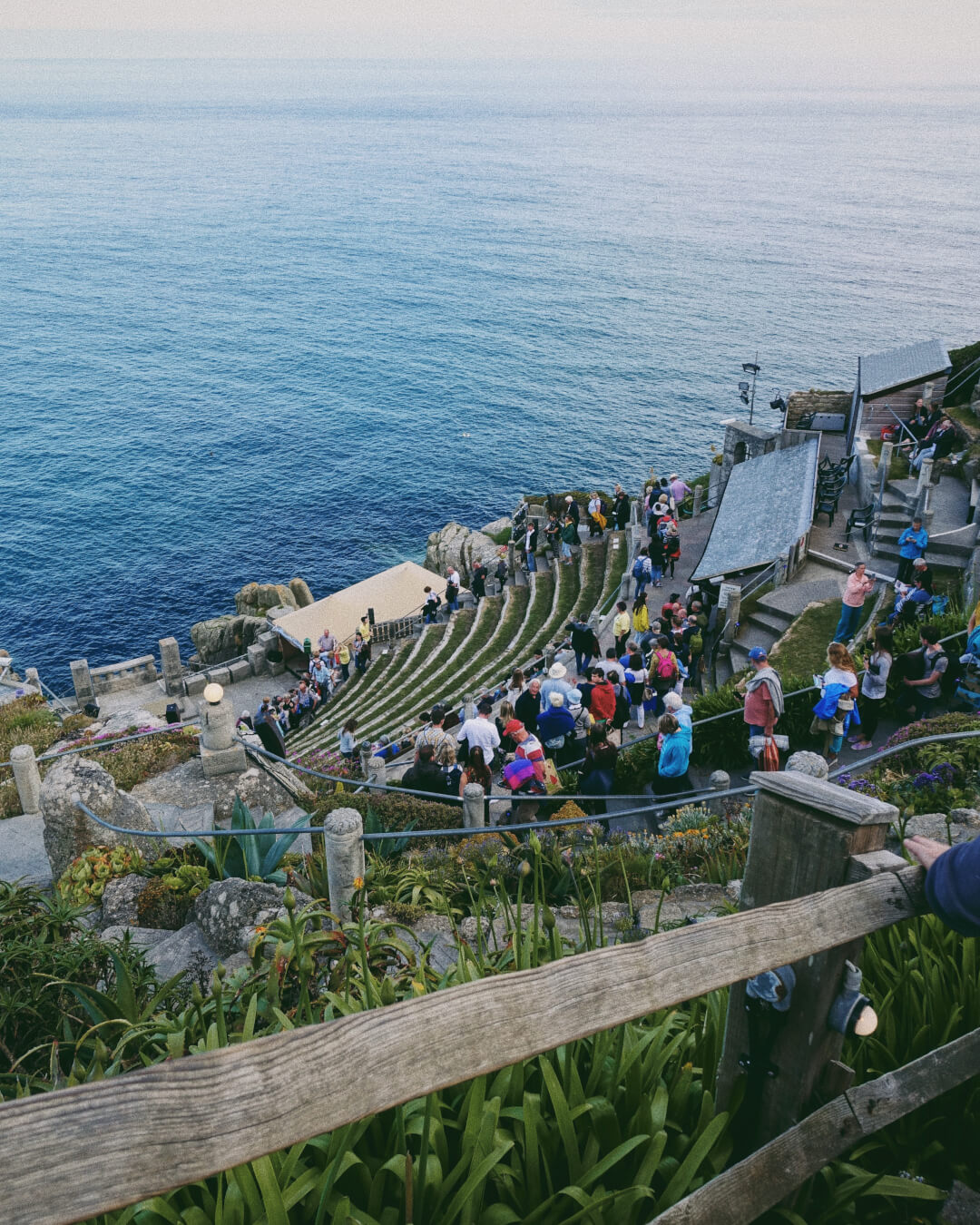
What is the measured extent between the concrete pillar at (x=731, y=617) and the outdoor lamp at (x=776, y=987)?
17.0 metres

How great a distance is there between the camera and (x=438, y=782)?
1129cm

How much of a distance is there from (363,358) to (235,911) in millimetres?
78361

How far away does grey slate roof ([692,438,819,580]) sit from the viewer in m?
22.4

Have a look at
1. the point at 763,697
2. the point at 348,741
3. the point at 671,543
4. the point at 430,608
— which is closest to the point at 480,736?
the point at 763,697

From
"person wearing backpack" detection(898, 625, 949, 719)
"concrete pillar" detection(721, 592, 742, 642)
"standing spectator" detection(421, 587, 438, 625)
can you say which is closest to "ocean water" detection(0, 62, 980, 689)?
"standing spectator" detection(421, 587, 438, 625)

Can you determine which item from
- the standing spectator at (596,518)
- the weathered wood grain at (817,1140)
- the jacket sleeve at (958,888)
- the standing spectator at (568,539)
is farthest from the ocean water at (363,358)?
the jacket sleeve at (958,888)

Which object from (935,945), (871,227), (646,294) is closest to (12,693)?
(935,945)

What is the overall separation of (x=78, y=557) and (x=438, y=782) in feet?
140

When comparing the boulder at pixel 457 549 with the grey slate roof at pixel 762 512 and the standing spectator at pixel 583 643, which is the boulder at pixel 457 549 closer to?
the grey slate roof at pixel 762 512

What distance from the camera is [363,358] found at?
80375 mm

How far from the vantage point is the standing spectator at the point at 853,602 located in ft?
49.7

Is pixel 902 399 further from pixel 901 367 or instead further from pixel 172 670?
pixel 172 670

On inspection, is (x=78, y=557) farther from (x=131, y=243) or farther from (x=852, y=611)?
(x=131, y=243)

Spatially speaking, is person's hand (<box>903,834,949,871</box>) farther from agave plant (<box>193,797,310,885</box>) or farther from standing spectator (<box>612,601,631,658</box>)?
standing spectator (<box>612,601,631,658</box>)
